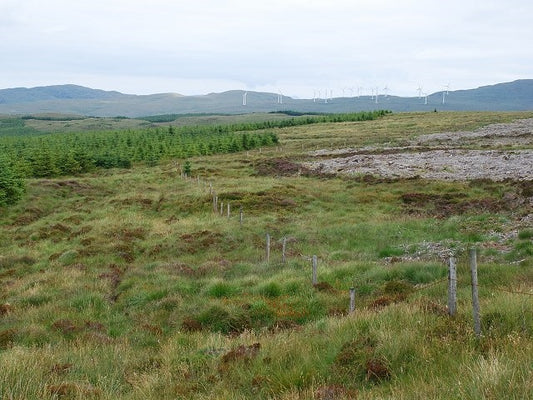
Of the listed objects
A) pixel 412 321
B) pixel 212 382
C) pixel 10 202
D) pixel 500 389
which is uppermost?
pixel 500 389

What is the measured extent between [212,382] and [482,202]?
27.8 metres

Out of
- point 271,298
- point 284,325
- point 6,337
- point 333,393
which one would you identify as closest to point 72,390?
point 333,393

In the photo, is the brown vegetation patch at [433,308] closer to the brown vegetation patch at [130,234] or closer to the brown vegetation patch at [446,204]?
the brown vegetation patch at [446,204]

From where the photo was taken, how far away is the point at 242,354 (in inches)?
353

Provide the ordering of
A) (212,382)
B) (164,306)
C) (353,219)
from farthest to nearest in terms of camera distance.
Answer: (353,219), (164,306), (212,382)

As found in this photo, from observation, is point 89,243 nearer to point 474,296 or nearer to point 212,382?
point 212,382

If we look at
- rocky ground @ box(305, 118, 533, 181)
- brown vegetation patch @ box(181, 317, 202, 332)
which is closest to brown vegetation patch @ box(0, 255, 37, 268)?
brown vegetation patch @ box(181, 317, 202, 332)

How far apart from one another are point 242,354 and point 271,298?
6197 millimetres

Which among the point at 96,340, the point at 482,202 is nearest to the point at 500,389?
the point at 96,340

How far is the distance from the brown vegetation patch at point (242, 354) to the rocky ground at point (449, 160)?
32759 millimetres

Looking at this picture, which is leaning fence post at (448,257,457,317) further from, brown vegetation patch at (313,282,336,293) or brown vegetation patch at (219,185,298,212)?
brown vegetation patch at (219,185,298,212)

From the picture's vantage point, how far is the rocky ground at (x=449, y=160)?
42156 millimetres

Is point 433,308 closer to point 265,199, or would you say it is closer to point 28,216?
point 265,199

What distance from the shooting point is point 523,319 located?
8.23 meters
